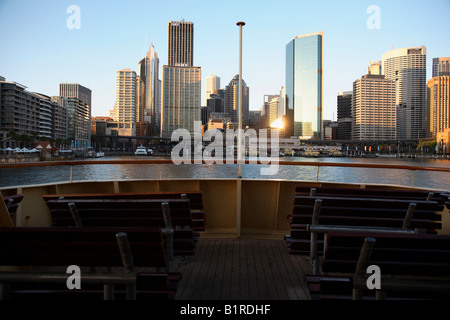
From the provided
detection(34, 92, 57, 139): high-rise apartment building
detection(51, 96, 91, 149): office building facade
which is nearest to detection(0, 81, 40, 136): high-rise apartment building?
detection(34, 92, 57, 139): high-rise apartment building

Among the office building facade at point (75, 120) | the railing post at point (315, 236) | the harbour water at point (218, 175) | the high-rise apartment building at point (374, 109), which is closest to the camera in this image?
the railing post at point (315, 236)

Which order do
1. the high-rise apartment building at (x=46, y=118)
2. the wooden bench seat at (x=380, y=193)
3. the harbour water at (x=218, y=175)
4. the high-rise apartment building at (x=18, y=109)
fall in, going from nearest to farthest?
the wooden bench seat at (x=380, y=193)
the harbour water at (x=218, y=175)
the high-rise apartment building at (x=18, y=109)
the high-rise apartment building at (x=46, y=118)

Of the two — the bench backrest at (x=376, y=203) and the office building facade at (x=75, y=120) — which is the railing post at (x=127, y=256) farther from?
the office building facade at (x=75, y=120)

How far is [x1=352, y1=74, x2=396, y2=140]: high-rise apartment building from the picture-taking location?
179m

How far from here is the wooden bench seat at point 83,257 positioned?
6.66 ft

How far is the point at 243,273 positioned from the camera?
403cm

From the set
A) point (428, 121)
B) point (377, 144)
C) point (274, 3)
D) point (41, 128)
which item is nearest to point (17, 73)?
point (41, 128)

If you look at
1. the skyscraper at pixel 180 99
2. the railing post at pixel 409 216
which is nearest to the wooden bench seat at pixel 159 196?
the railing post at pixel 409 216

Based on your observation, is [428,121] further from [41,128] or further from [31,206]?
[31,206]

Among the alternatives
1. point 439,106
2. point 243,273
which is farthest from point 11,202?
point 439,106

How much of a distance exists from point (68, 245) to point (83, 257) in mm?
127

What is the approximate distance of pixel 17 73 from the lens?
170875 millimetres

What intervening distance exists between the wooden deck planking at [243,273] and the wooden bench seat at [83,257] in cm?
133
